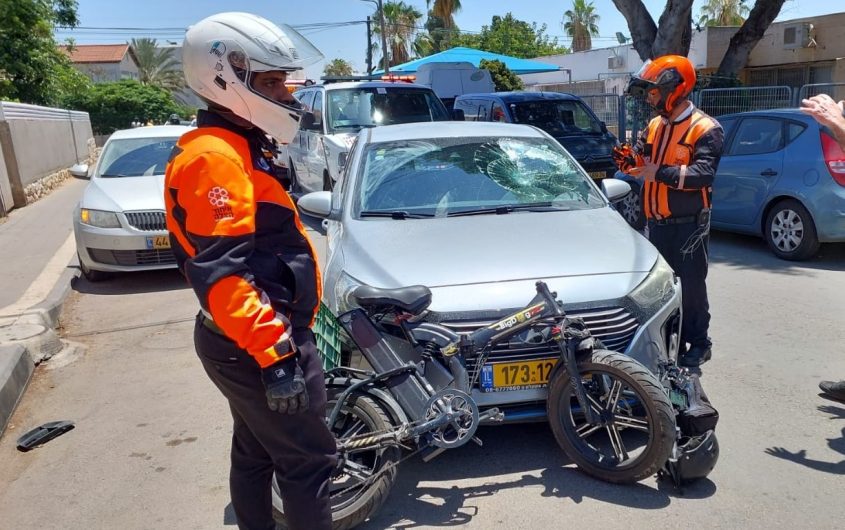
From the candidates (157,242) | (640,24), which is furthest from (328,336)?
(640,24)

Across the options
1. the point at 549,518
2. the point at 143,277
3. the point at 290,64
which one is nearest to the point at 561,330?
the point at 549,518

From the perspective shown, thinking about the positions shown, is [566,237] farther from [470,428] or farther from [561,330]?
[470,428]

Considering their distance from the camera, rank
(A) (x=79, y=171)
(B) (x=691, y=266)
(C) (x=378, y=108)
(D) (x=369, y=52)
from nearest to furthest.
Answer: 1. (B) (x=691, y=266)
2. (A) (x=79, y=171)
3. (C) (x=378, y=108)
4. (D) (x=369, y=52)

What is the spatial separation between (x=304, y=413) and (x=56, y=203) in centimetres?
1374

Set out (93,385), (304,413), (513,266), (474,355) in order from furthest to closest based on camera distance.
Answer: (93,385) → (513,266) → (474,355) → (304,413)

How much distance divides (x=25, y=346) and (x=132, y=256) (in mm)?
2243

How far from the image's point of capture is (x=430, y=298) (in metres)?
3.31

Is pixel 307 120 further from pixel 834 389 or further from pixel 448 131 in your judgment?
pixel 834 389

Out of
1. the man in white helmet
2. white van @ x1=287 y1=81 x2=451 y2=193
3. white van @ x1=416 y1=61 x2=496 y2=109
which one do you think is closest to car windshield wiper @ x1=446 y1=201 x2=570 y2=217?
the man in white helmet

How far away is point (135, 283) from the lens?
791 centimetres

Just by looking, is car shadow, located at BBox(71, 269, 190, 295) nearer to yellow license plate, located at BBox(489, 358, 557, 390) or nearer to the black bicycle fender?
the black bicycle fender

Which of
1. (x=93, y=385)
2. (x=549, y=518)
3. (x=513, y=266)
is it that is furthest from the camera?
(x=93, y=385)

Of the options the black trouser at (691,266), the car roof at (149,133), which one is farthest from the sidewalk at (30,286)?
the black trouser at (691,266)

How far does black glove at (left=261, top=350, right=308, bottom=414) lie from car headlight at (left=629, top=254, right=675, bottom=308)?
2.00 m
